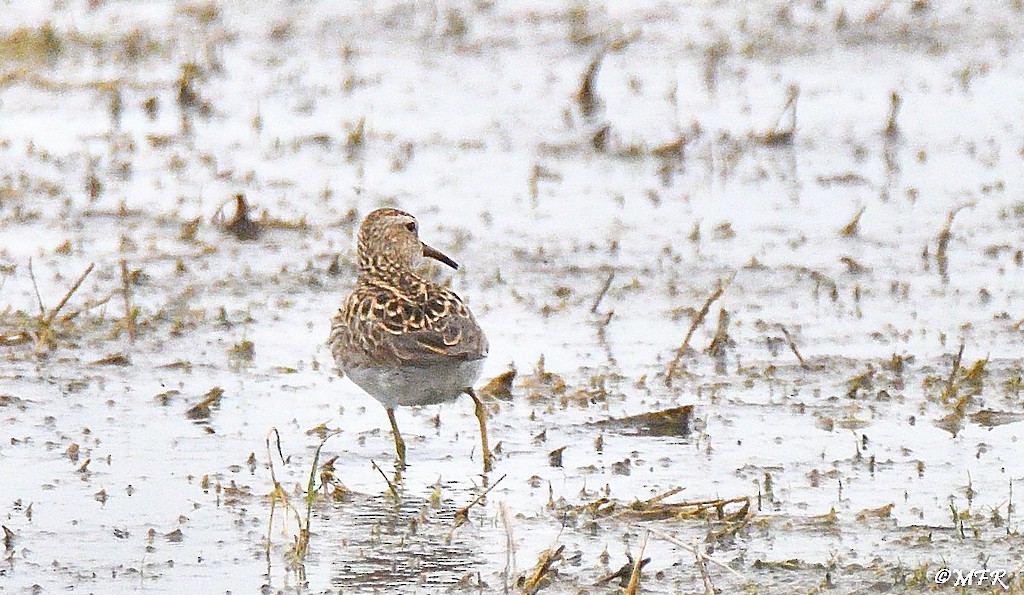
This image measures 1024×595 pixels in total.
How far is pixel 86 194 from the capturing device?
13.0m

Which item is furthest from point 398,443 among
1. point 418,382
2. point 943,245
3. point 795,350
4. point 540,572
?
point 943,245

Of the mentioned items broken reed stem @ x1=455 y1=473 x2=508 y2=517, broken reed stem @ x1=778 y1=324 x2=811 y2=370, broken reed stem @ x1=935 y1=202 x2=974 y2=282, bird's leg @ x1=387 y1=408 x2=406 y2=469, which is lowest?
broken reed stem @ x1=455 y1=473 x2=508 y2=517

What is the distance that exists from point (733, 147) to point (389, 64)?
3.86 metres

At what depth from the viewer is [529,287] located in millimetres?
11148

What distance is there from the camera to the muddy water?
7.09 m

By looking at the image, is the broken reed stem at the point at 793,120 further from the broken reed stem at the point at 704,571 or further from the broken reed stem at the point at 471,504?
the broken reed stem at the point at 704,571

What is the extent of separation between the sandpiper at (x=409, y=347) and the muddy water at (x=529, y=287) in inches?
11.6

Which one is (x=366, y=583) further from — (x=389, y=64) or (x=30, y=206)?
(x=389, y=64)

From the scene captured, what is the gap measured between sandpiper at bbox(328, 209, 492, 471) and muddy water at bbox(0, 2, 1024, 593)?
11.6 inches

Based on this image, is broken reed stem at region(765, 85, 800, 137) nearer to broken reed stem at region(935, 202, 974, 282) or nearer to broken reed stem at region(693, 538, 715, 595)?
broken reed stem at region(935, 202, 974, 282)

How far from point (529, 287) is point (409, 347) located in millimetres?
3168

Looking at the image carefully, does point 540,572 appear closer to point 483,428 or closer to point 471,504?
point 471,504

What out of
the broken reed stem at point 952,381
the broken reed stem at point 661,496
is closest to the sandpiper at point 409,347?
the broken reed stem at point 661,496

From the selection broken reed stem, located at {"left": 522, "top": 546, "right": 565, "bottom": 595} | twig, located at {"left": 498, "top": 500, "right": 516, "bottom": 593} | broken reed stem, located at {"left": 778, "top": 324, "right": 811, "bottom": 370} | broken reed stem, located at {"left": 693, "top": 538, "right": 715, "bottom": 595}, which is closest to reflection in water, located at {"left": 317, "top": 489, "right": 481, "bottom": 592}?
twig, located at {"left": 498, "top": 500, "right": 516, "bottom": 593}
